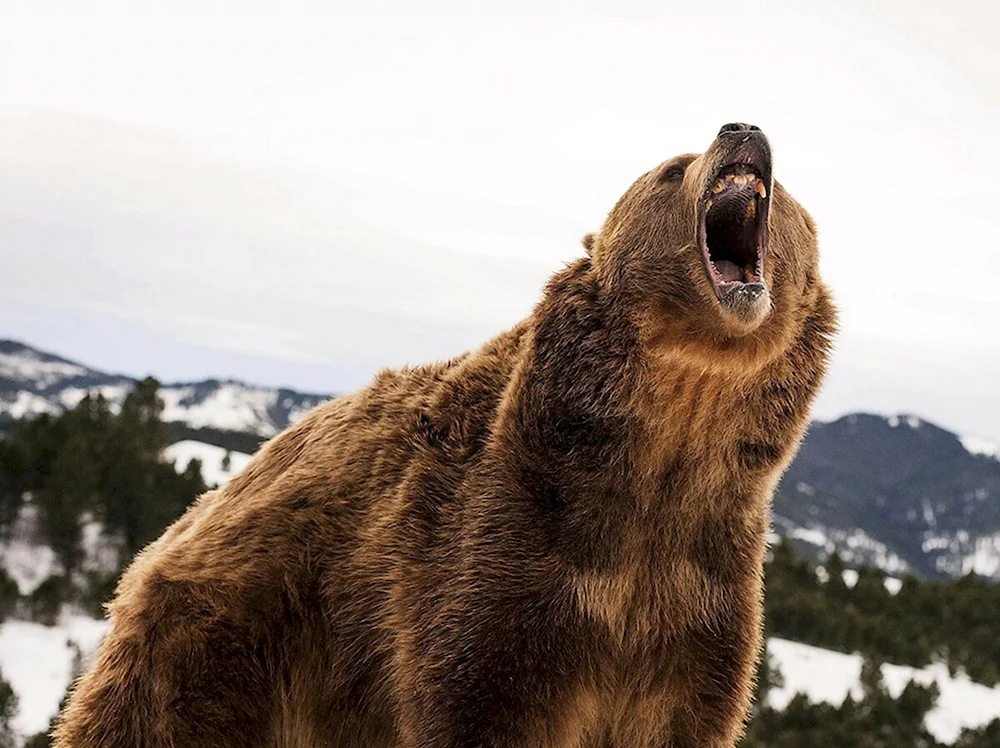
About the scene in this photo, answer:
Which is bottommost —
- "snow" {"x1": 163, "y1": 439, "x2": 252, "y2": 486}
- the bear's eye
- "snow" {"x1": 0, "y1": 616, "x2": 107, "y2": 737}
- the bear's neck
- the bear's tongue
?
"snow" {"x1": 0, "y1": 616, "x2": 107, "y2": 737}

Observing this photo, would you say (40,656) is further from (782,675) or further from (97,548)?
(782,675)

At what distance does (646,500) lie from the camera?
364 centimetres

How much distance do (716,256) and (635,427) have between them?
2.89 ft

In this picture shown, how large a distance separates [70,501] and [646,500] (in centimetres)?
4110

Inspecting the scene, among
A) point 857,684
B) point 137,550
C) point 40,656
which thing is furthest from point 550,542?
point 40,656

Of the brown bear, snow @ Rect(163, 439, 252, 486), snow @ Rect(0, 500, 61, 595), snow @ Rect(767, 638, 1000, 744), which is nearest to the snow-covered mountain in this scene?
snow @ Rect(767, 638, 1000, 744)

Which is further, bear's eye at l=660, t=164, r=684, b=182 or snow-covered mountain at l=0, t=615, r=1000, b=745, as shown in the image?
snow-covered mountain at l=0, t=615, r=1000, b=745

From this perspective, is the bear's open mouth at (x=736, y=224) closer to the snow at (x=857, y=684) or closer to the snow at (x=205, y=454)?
the snow at (x=857, y=684)

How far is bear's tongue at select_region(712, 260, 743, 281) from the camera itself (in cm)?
389

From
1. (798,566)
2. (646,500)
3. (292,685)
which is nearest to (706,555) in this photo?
(646,500)

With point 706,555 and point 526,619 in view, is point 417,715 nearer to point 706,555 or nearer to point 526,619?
point 526,619

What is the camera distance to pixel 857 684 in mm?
38281

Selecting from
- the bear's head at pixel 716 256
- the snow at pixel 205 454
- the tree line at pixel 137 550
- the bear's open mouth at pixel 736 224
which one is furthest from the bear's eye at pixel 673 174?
the snow at pixel 205 454

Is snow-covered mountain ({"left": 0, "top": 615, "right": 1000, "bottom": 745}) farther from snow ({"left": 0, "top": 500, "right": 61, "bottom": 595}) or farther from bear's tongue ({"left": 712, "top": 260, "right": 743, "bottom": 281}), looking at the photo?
bear's tongue ({"left": 712, "top": 260, "right": 743, "bottom": 281})
